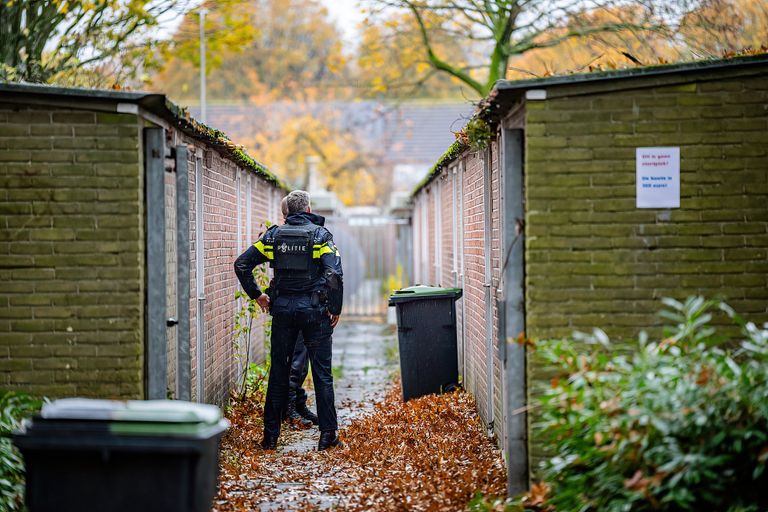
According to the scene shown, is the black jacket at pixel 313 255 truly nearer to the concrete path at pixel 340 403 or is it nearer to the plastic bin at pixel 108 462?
the concrete path at pixel 340 403

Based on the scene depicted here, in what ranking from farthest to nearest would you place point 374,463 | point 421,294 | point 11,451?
point 421,294
point 374,463
point 11,451

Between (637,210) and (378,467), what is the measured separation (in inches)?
116

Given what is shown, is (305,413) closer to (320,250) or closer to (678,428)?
(320,250)

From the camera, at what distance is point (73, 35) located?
46.5 feet

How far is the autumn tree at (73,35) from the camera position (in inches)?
521

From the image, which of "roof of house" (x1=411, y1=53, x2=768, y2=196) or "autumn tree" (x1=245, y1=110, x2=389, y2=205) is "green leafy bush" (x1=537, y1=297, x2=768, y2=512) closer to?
"roof of house" (x1=411, y1=53, x2=768, y2=196)

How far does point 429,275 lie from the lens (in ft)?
56.7

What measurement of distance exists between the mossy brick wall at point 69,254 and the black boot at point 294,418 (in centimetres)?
364

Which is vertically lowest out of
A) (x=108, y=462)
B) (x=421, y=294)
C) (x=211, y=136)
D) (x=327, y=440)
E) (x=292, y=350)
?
(x=327, y=440)

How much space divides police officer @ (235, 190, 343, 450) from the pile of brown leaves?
0.43 m

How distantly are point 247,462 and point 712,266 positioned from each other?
401 centimetres

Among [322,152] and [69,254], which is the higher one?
[322,152]

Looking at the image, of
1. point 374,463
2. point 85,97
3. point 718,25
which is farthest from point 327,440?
point 718,25

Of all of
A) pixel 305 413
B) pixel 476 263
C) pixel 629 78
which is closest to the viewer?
pixel 629 78
